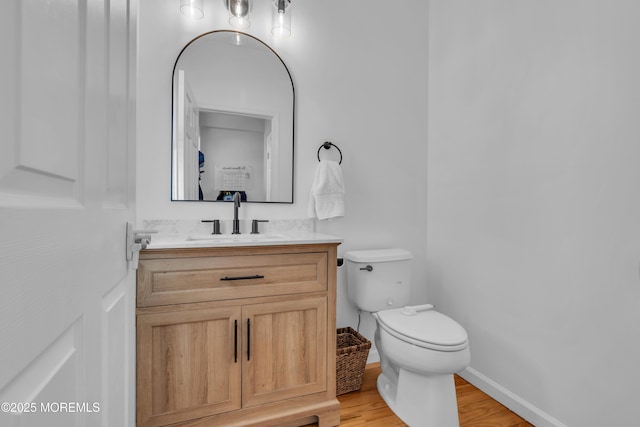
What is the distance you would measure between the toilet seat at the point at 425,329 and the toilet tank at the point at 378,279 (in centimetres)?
18

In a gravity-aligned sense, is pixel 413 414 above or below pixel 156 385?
below

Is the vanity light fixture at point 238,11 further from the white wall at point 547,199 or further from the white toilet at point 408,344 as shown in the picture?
the white toilet at point 408,344

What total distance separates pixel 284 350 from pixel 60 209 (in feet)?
4.11

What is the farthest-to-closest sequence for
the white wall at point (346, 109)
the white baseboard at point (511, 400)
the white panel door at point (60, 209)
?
1. the white wall at point (346, 109)
2. the white baseboard at point (511, 400)
3. the white panel door at point (60, 209)

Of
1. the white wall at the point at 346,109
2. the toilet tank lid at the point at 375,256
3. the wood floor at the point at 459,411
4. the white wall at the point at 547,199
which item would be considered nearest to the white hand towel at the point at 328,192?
the white wall at the point at 346,109

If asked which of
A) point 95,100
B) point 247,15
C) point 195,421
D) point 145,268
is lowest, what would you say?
point 195,421

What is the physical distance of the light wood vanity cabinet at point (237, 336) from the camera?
1277mm

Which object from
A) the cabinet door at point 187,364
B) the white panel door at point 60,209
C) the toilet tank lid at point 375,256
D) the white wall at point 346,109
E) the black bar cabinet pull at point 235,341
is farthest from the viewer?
the toilet tank lid at point 375,256

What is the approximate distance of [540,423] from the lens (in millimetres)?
1554

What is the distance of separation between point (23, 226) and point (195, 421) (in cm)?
135

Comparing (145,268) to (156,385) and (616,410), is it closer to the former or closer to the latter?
(156,385)

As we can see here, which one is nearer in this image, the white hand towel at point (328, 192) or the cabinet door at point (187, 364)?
the cabinet door at point (187, 364)

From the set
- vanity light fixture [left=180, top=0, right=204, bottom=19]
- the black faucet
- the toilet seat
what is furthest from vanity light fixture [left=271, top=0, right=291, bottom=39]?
the toilet seat

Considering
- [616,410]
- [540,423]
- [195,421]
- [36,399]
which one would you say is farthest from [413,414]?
[36,399]
